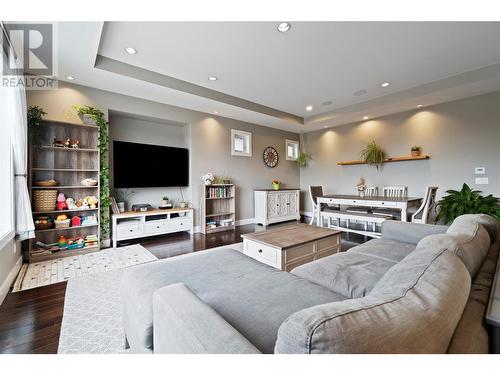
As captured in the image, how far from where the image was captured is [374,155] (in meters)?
5.19

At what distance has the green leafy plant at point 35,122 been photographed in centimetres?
289

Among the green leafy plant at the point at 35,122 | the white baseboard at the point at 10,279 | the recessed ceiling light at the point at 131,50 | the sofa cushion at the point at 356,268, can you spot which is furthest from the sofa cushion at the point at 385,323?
the green leafy plant at the point at 35,122

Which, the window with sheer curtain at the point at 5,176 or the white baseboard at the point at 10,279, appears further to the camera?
the window with sheer curtain at the point at 5,176

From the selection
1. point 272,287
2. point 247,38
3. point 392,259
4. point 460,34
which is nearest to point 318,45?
point 247,38

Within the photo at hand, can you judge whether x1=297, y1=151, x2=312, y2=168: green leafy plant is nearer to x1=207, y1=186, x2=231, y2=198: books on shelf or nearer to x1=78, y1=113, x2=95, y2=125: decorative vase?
x1=207, y1=186, x2=231, y2=198: books on shelf

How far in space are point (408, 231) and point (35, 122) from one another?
15.2 ft

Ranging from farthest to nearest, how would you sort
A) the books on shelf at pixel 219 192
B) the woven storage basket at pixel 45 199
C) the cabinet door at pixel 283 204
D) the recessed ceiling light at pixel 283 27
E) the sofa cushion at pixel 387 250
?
the cabinet door at pixel 283 204, the books on shelf at pixel 219 192, the woven storage basket at pixel 45 199, the recessed ceiling light at pixel 283 27, the sofa cushion at pixel 387 250

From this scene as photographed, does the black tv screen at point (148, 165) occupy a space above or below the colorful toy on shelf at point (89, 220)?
above

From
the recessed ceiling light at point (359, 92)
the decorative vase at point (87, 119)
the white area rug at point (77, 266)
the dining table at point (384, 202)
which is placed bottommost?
the white area rug at point (77, 266)

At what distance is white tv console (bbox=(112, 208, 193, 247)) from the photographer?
3643 mm

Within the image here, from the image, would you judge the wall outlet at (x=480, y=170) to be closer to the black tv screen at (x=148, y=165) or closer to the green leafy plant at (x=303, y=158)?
the green leafy plant at (x=303, y=158)

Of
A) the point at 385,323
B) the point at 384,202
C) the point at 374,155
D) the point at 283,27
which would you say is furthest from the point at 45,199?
the point at 374,155

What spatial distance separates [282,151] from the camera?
6484 mm

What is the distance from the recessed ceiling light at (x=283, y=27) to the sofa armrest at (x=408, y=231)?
237cm
